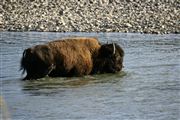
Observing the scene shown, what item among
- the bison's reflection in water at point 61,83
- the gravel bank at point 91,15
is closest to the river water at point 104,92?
the bison's reflection in water at point 61,83

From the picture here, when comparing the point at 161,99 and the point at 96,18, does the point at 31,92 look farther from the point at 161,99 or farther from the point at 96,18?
the point at 96,18

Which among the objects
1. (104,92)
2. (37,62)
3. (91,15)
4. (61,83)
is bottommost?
(91,15)

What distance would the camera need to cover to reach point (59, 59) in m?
17.3

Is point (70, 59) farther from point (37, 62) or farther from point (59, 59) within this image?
point (37, 62)

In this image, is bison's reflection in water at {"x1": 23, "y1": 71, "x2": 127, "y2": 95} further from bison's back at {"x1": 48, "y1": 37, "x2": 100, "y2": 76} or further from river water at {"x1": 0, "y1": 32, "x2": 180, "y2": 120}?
bison's back at {"x1": 48, "y1": 37, "x2": 100, "y2": 76}

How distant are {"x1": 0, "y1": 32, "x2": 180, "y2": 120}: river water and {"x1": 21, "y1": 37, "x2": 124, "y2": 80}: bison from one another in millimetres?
274

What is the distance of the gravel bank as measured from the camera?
32.2m

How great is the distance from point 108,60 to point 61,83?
2.25 meters

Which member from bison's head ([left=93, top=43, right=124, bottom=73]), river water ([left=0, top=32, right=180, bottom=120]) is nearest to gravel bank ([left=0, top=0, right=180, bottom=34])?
river water ([left=0, top=32, right=180, bottom=120])

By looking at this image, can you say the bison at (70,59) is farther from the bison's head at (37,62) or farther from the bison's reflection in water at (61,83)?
the bison's reflection in water at (61,83)

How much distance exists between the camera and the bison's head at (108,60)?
1827 cm

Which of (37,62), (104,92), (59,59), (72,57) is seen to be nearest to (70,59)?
(72,57)

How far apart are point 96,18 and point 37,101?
20.8 meters

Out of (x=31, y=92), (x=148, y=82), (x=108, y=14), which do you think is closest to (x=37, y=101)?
(x=31, y=92)
